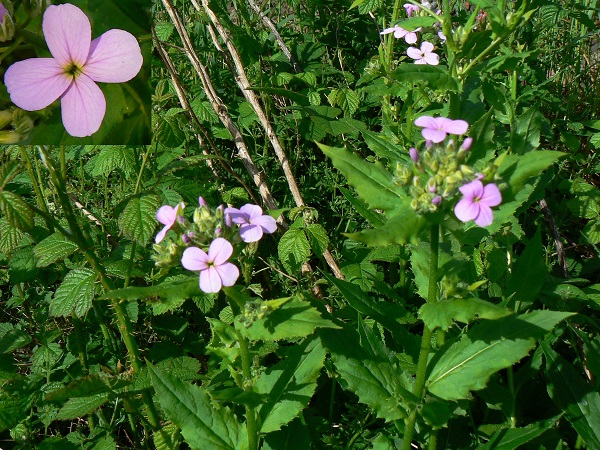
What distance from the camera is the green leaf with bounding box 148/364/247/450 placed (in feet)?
5.68

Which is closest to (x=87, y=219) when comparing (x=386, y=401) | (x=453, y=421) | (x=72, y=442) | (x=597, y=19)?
(x=72, y=442)

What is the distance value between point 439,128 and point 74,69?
0.94m

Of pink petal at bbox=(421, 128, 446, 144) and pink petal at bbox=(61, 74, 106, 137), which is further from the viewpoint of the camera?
pink petal at bbox=(61, 74, 106, 137)

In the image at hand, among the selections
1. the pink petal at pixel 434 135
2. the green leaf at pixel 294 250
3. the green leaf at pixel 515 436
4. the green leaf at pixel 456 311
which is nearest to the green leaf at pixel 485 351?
the green leaf at pixel 456 311

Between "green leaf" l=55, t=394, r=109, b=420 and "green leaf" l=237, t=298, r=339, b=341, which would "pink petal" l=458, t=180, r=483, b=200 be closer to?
"green leaf" l=237, t=298, r=339, b=341

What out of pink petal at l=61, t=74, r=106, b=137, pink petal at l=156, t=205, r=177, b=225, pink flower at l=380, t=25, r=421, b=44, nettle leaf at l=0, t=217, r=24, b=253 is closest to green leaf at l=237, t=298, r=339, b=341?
pink petal at l=156, t=205, r=177, b=225

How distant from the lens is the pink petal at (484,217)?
1.36 metres

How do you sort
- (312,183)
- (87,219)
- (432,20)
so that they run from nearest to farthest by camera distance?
1. (432,20)
2. (87,219)
3. (312,183)

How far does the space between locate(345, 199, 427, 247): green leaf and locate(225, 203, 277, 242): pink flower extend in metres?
0.32

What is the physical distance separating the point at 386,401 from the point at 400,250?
915 mm

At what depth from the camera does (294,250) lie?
2361 millimetres

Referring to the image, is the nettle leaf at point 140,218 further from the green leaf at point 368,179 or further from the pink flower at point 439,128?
the pink flower at point 439,128

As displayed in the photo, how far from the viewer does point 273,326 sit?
154cm

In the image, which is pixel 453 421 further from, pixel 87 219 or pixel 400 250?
pixel 87 219
